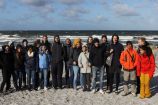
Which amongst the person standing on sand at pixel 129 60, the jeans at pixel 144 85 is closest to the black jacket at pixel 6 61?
the person standing on sand at pixel 129 60

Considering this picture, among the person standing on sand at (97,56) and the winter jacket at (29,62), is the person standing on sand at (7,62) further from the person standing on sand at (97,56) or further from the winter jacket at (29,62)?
the person standing on sand at (97,56)

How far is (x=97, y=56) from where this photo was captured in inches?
430

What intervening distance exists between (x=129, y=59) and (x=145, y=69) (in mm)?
586

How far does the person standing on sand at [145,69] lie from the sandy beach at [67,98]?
299mm

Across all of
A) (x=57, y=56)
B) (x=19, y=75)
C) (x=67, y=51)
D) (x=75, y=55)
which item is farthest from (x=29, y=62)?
(x=75, y=55)

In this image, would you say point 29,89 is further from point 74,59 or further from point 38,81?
point 74,59

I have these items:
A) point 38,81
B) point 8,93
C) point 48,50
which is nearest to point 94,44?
point 48,50

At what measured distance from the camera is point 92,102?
10.1 meters

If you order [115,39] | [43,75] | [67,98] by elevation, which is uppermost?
[115,39]

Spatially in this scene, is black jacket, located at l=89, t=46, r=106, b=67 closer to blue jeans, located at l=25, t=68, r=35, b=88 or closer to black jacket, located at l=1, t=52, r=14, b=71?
blue jeans, located at l=25, t=68, r=35, b=88

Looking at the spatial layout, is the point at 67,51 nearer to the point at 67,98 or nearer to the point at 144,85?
the point at 67,98

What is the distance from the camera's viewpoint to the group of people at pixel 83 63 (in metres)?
10.6

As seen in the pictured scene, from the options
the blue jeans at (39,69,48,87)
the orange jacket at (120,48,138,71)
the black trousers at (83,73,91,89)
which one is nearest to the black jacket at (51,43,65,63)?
the blue jeans at (39,69,48,87)

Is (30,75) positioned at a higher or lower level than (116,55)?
lower
